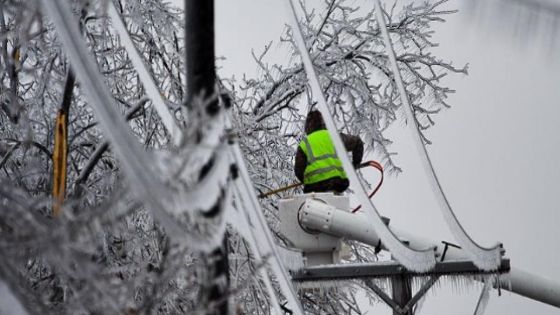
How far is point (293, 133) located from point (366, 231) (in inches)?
188

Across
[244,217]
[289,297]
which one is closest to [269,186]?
[289,297]

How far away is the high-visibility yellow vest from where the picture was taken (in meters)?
11.2

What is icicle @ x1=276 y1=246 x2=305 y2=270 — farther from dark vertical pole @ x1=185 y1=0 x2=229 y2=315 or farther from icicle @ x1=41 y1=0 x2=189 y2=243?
icicle @ x1=41 y1=0 x2=189 y2=243

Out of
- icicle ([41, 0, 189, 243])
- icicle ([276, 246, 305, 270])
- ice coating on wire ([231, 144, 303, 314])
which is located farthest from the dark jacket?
icicle ([41, 0, 189, 243])

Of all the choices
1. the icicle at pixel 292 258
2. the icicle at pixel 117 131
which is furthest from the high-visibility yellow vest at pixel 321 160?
the icicle at pixel 117 131

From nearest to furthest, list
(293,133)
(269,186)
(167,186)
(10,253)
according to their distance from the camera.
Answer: (167,186) → (10,253) → (269,186) → (293,133)

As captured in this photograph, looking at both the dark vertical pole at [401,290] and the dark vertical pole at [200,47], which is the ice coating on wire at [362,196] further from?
the dark vertical pole at [200,47]

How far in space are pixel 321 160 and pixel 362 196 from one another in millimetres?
2224

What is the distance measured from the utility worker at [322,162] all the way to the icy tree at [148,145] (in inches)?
38.6

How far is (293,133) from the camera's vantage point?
50.6 ft

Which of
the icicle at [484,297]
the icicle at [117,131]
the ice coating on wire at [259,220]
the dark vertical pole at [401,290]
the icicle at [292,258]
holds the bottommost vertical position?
the icicle at [484,297]

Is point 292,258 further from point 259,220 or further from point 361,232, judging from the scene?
point 259,220

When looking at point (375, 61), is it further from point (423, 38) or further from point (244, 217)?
point (244, 217)

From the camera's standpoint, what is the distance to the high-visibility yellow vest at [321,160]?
11195 millimetres
